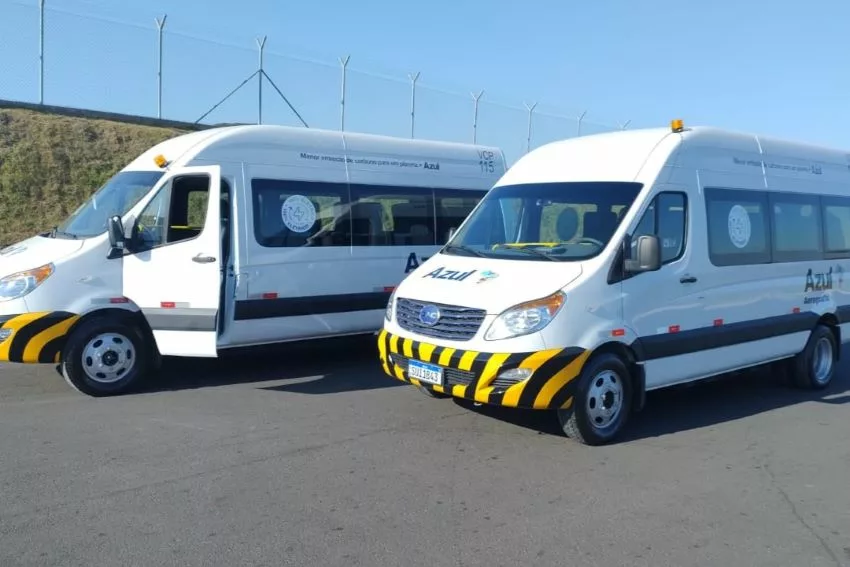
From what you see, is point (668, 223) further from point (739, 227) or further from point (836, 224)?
point (836, 224)

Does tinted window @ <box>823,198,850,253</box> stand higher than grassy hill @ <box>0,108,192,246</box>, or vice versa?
→ grassy hill @ <box>0,108,192,246</box>

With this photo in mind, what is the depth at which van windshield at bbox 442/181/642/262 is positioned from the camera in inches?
251

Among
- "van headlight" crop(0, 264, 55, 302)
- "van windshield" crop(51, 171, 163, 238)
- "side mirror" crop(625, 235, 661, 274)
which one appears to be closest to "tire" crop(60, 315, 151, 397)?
"van headlight" crop(0, 264, 55, 302)

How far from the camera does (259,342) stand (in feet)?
27.1

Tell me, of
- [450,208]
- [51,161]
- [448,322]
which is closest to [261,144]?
[450,208]

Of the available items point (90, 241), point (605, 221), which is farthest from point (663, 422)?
point (90, 241)

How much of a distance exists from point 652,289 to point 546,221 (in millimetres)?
1111

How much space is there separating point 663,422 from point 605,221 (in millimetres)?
2012

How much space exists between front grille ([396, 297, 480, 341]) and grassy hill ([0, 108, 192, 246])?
1214 cm

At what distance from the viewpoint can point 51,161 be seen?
17281 mm

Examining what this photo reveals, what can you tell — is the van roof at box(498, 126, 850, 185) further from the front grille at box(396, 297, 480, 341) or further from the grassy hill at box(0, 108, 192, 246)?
the grassy hill at box(0, 108, 192, 246)

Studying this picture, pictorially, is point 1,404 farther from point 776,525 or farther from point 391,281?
point 776,525

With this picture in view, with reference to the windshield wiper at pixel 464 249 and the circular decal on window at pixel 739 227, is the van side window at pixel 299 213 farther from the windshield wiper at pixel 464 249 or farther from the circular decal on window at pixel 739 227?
the circular decal on window at pixel 739 227

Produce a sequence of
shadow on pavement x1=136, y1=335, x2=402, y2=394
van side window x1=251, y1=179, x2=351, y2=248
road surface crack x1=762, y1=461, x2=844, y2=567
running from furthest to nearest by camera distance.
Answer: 1. van side window x1=251, y1=179, x2=351, y2=248
2. shadow on pavement x1=136, y1=335, x2=402, y2=394
3. road surface crack x1=762, y1=461, x2=844, y2=567
